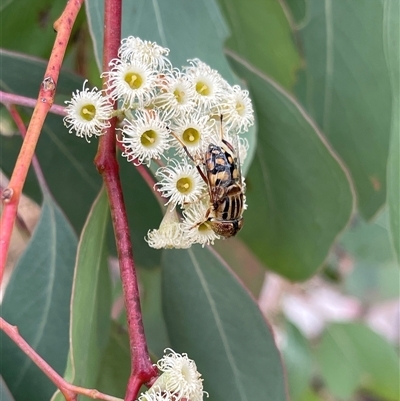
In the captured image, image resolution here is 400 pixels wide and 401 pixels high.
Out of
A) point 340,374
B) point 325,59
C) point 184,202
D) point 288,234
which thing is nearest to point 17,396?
point 184,202

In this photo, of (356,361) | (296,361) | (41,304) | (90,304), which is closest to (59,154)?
(41,304)

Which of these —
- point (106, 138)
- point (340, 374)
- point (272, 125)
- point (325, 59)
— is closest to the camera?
point (106, 138)

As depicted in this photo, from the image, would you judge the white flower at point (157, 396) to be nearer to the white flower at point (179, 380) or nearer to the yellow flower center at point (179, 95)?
the white flower at point (179, 380)

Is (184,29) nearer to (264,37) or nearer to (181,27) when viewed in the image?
(181,27)

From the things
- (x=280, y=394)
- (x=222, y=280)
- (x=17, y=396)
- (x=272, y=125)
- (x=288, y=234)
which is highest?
(x=272, y=125)

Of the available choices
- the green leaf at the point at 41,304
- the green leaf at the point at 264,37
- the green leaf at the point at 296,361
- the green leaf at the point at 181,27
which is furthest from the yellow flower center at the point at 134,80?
the green leaf at the point at 296,361

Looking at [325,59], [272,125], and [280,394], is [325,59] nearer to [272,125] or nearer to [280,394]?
[272,125]

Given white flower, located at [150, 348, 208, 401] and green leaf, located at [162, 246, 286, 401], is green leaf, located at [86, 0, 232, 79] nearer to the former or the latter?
green leaf, located at [162, 246, 286, 401]
